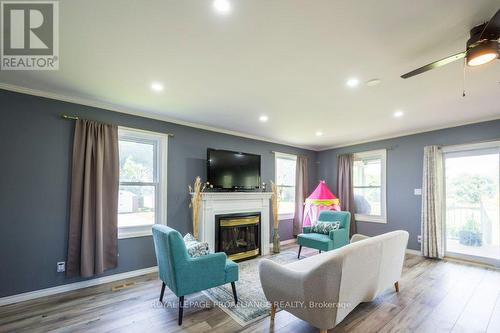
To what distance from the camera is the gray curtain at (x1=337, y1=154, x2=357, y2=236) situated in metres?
5.73

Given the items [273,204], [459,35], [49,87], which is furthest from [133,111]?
[459,35]

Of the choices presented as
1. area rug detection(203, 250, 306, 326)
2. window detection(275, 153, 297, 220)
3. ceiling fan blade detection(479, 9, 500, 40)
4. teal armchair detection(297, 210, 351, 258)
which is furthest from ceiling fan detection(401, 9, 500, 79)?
window detection(275, 153, 297, 220)

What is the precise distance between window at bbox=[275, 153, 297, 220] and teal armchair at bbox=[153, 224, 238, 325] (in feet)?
10.9

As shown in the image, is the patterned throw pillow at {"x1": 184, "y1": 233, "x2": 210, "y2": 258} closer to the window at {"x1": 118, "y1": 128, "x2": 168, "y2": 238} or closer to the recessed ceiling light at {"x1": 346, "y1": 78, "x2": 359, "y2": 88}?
the window at {"x1": 118, "y1": 128, "x2": 168, "y2": 238}

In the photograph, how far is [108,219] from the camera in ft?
11.0

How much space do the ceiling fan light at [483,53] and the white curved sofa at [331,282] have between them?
1.69 m

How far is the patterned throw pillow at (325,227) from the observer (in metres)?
4.39

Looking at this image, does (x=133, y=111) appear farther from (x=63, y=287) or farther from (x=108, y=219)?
(x=63, y=287)

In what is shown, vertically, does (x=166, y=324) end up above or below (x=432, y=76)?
below

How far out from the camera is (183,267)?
2.35 m

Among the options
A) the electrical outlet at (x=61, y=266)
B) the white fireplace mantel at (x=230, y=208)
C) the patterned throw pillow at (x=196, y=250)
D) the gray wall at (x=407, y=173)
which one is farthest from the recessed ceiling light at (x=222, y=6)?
the gray wall at (x=407, y=173)

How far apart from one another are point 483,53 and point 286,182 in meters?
4.61

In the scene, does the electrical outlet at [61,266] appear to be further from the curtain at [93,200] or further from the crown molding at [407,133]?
the crown molding at [407,133]

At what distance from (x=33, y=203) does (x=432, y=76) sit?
4.92 metres
